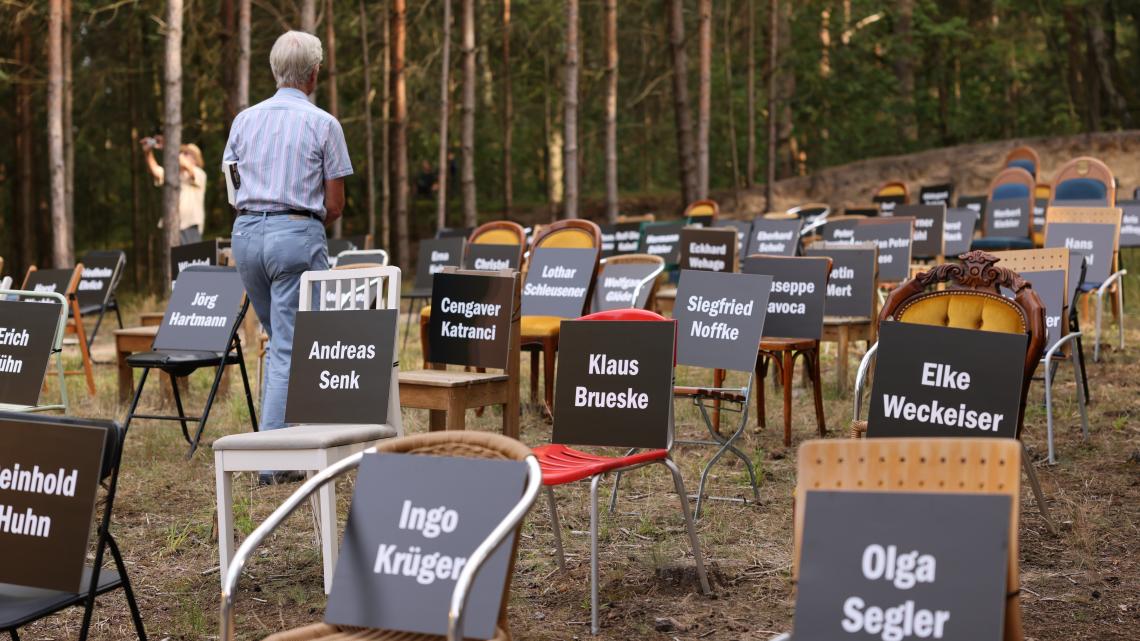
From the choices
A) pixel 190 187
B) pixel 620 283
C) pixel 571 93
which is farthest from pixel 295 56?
pixel 571 93

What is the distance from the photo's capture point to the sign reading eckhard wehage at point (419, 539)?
9.55 feet

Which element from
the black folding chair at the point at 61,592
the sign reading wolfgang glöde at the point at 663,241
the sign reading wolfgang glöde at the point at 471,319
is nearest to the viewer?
the black folding chair at the point at 61,592

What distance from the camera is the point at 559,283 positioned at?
8023 mm

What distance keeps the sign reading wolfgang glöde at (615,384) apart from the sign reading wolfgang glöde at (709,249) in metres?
4.79

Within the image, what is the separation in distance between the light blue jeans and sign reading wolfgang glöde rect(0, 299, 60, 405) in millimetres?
834

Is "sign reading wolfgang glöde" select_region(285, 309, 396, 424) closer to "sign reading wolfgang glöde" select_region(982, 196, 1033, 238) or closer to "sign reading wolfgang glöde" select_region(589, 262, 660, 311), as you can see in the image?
"sign reading wolfgang glöde" select_region(589, 262, 660, 311)

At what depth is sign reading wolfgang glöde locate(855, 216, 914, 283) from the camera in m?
9.50

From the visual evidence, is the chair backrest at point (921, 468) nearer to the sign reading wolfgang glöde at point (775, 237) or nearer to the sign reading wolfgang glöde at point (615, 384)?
the sign reading wolfgang glöde at point (615, 384)

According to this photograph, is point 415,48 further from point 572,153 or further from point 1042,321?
point 1042,321

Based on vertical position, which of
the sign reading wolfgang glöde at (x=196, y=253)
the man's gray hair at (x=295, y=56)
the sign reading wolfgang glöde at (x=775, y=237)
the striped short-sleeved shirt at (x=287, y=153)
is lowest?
the sign reading wolfgang glöde at (x=196, y=253)

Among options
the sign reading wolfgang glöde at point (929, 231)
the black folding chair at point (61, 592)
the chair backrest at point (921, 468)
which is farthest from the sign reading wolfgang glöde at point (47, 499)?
the sign reading wolfgang glöde at point (929, 231)

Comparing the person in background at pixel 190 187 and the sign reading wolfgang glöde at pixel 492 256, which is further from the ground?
the person in background at pixel 190 187

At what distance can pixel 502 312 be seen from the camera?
6.10m

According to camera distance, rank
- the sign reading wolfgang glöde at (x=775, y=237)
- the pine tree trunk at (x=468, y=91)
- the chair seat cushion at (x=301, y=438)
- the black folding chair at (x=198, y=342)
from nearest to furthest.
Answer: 1. the chair seat cushion at (x=301, y=438)
2. the black folding chair at (x=198, y=342)
3. the sign reading wolfgang glöde at (x=775, y=237)
4. the pine tree trunk at (x=468, y=91)
